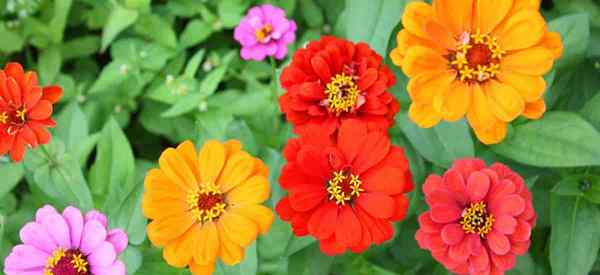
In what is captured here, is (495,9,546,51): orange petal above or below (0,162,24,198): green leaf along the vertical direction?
above

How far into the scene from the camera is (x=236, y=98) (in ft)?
6.75

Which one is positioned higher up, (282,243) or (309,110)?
(309,110)

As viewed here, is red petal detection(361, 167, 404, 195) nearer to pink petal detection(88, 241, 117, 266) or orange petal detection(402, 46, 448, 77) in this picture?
orange petal detection(402, 46, 448, 77)

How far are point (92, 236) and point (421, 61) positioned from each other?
0.66m

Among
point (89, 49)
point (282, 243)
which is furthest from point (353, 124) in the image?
point (89, 49)

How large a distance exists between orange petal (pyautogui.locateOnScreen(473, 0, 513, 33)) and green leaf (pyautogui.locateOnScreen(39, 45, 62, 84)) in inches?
55.5

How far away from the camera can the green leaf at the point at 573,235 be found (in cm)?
149

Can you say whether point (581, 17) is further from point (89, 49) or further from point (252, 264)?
point (89, 49)

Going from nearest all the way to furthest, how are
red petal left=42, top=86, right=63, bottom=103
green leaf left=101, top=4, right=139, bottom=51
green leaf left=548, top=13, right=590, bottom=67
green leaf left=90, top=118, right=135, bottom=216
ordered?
red petal left=42, top=86, right=63, bottom=103
green leaf left=548, top=13, right=590, bottom=67
green leaf left=90, top=118, right=135, bottom=216
green leaf left=101, top=4, right=139, bottom=51

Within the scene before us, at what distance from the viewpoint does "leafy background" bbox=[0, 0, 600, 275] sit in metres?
1.49

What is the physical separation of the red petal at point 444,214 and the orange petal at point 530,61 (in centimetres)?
27

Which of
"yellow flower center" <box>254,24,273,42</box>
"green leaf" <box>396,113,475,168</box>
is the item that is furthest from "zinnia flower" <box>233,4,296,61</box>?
"green leaf" <box>396,113,475,168</box>

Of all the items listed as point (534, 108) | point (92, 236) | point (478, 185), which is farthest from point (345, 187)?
point (92, 236)

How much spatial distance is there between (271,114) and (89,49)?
2.47 feet
